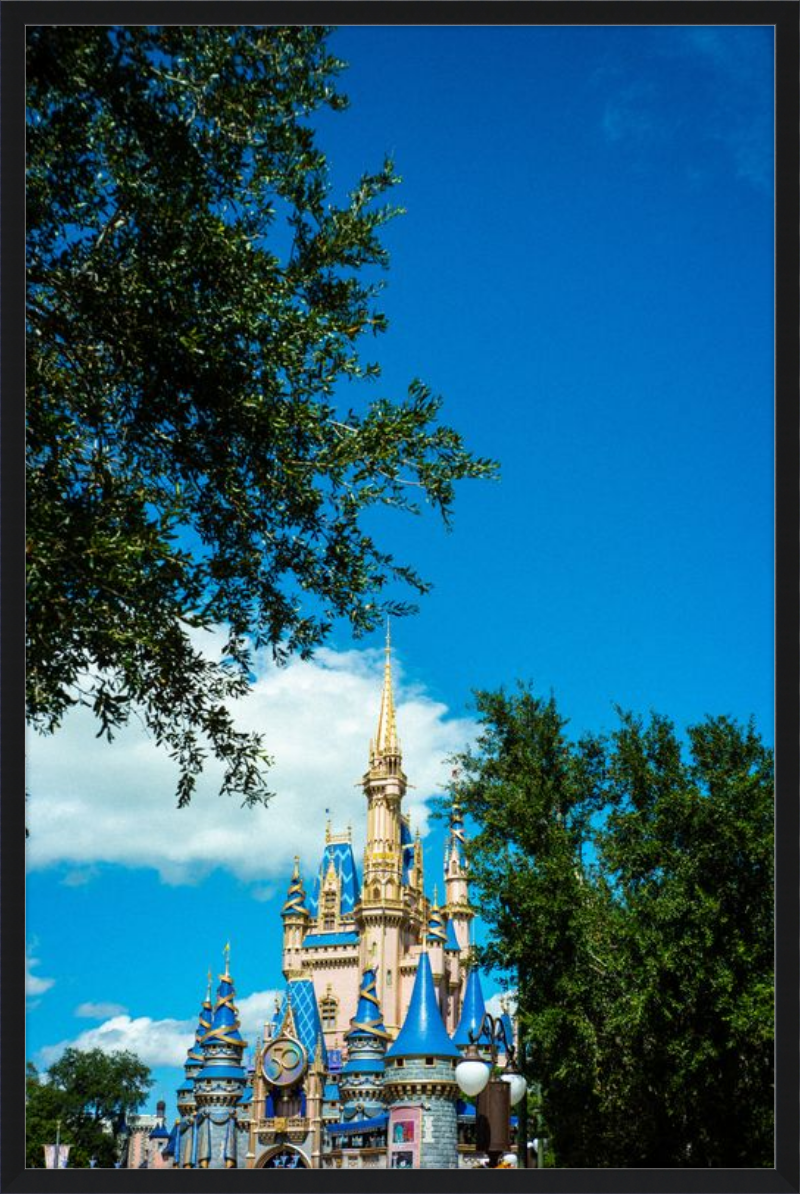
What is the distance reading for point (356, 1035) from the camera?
124 feet

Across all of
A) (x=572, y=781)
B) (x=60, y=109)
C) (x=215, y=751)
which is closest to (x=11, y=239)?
(x=60, y=109)

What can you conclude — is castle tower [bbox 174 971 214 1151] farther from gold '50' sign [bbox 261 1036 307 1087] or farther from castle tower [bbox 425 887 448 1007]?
castle tower [bbox 425 887 448 1007]

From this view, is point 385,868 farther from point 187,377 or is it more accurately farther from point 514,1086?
point 187,377

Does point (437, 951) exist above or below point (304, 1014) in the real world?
above

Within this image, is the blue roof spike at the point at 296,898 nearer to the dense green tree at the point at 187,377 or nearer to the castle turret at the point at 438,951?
the castle turret at the point at 438,951

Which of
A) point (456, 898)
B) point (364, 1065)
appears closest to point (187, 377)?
point (364, 1065)

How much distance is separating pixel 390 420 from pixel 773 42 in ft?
12.5

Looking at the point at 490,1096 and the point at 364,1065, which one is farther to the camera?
the point at 364,1065

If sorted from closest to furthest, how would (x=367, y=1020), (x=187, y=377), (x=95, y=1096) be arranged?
(x=187, y=377) → (x=367, y=1020) → (x=95, y=1096)

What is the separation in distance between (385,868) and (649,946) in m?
34.8

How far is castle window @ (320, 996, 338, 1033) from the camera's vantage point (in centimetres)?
4884

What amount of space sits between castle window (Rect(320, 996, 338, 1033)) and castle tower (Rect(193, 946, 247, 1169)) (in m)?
9.82

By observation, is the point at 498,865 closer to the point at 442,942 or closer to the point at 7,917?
the point at 7,917

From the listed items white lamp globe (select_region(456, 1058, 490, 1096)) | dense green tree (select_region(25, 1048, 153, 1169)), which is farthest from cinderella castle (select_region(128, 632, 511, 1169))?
white lamp globe (select_region(456, 1058, 490, 1096))
